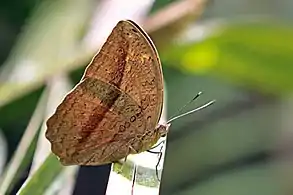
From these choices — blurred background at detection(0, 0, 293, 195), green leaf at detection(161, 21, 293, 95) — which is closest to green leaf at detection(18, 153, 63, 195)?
blurred background at detection(0, 0, 293, 195)

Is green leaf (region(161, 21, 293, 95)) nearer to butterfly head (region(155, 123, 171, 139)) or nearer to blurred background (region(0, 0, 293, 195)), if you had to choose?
blurred background (region(0, 0, 293, 195))

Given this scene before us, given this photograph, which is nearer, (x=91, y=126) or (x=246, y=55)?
(x=91, y=126)

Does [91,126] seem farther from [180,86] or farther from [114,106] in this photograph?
[180,86]

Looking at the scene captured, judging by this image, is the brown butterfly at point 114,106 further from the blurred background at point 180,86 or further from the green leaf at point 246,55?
the green leaf at point 246,55

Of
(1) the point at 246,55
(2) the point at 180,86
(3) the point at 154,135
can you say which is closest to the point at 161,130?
(3) the point at 154,135

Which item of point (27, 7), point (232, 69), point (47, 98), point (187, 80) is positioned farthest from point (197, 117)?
point (47, 98)

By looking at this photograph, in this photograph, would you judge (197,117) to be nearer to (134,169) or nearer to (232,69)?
(232,69)
